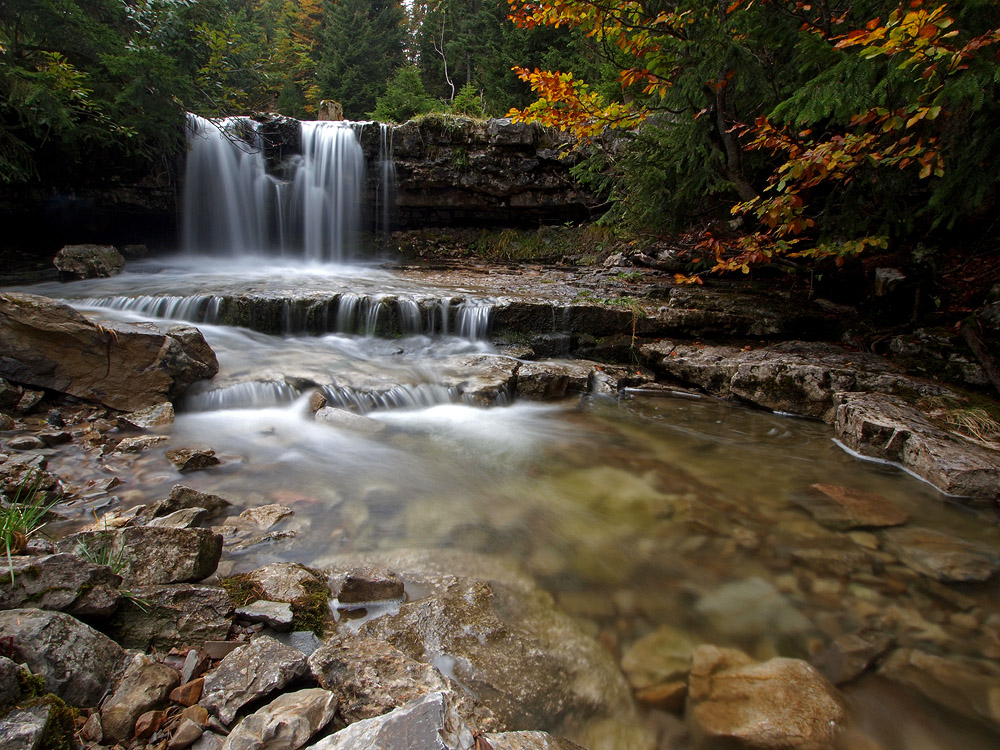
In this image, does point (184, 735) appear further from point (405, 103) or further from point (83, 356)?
point (405, 103)

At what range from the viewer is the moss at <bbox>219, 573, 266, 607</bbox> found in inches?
77.6

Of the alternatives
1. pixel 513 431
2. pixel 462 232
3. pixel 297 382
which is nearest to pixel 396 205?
pixel 462 232

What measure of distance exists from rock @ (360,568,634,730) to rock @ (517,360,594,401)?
11.3 ft

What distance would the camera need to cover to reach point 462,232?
1394 centimetres

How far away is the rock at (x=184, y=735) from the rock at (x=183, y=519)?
56.1 inches

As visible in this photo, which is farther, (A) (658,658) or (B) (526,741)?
(A) (658,658)

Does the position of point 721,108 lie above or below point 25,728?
above

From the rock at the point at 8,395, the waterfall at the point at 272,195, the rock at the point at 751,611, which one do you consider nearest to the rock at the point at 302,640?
the rock at the point at 751,611

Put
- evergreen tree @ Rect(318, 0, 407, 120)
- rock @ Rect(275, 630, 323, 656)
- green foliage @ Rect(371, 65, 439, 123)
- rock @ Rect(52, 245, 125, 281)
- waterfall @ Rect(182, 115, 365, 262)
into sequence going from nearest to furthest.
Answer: rock @ Rect(275, 630, 323, 656) → rock @ Rect(52, 245, 125, 281) → waterfall @ Rect(182, 115, 365, 262) → green foliage @ Rect(371, 65, 439, 123) → evergreen tree @ Rect(318, 0, 407, 120)

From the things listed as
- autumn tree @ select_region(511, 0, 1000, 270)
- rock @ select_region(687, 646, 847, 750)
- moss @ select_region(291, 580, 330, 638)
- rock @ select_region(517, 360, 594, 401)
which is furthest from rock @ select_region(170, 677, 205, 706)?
rock @ select_region(517, 360, 594, 401)

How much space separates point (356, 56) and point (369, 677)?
29.2 meters

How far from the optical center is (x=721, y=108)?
5.46m

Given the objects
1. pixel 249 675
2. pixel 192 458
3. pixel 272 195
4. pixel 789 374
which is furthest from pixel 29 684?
pixel 272 195

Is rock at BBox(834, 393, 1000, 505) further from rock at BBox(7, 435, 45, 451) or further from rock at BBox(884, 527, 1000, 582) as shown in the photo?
rock at BBox(7, 435, 45, 451)
